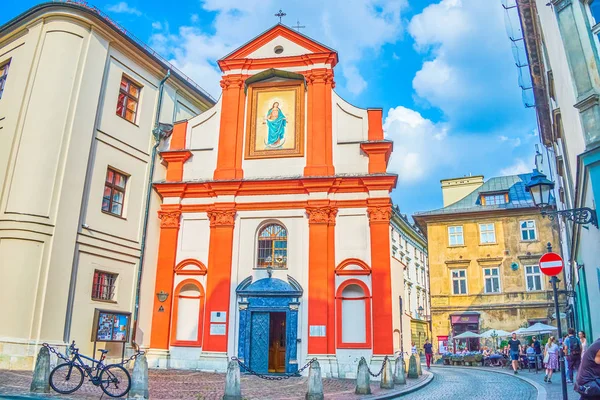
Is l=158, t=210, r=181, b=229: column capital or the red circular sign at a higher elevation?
l=158, t=210, r=181, b=229: column capital

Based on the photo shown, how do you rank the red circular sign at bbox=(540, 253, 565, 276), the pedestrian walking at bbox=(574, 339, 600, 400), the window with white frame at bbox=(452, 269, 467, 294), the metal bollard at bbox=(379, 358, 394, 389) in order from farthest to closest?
the window with white frame at bbox=(452, 269, 467, 294), the metal bollard at bbox=(379, 358, 394, 389), the red circular sign at bbox=(540, 253, 565, 276), the pedestrian walking at bbox=(574, 339, 600, 400)

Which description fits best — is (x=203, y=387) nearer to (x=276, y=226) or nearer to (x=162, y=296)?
(x=162, y=296)

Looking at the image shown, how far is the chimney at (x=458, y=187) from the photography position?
42688mm

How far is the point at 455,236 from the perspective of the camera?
3706 cm

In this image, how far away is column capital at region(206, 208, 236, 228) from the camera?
21.0 m

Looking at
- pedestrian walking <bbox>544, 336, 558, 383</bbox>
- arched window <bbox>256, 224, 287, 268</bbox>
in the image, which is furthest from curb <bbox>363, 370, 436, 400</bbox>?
arched window <bbox>256, 224, 287, 268</bbox>

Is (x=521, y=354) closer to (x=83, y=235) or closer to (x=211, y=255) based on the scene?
(x=211, y=255)

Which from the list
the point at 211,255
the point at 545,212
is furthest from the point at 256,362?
the point at 545,212

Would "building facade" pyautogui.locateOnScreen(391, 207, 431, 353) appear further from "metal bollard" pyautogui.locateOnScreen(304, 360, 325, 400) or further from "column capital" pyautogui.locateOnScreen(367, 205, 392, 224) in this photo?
"metal bollard" pyautogui.locateOnScreen(304, 360, 325, 400)

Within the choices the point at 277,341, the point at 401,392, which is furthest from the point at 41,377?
the point at 277,341

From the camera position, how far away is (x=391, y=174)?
20156 mm

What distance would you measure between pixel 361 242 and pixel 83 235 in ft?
34.1

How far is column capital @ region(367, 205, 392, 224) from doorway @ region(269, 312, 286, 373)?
560cm

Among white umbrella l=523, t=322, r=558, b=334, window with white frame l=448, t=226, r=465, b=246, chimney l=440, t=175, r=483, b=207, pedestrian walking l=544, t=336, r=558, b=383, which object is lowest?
pedestrian walking l=544, t=336, r=558, b=383
